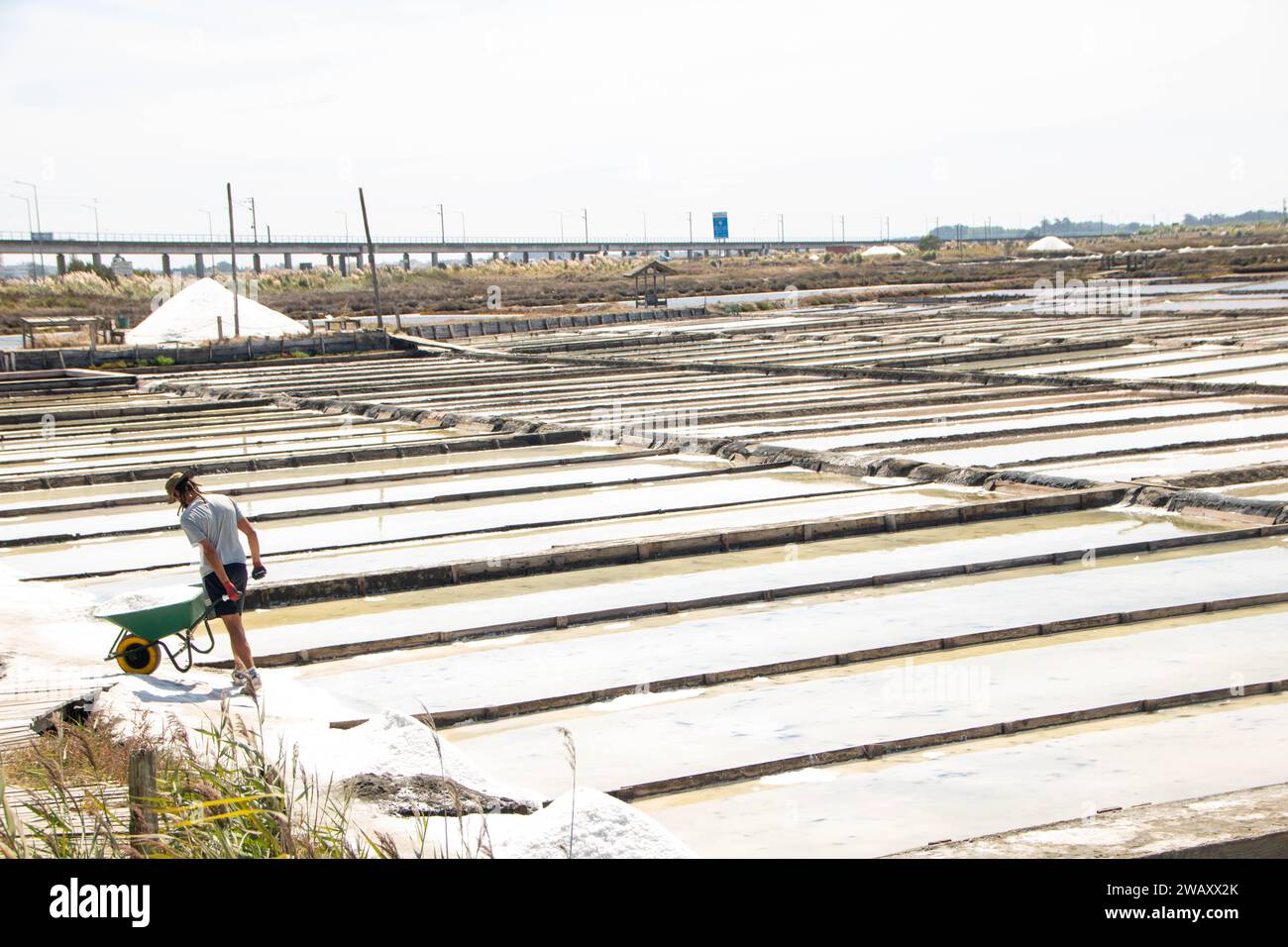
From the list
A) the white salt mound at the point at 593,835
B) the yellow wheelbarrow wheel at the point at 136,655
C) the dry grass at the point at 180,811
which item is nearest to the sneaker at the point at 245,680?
the yellow wheelbarrow wheel at the point at 136,655

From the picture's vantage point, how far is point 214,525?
23.7 ft

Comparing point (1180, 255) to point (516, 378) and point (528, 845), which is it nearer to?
point (516, 378)

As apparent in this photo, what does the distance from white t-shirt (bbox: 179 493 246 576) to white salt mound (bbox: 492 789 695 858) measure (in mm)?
3609

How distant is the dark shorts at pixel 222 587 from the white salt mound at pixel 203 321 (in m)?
28.7

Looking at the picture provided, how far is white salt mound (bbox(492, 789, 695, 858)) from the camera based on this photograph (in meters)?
3.90

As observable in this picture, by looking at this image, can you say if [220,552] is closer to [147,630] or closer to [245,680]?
[147,630]

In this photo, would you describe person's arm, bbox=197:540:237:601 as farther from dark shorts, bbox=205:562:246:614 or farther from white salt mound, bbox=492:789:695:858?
white salt mound, bbox=492:789:695:858

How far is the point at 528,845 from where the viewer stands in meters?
3.93

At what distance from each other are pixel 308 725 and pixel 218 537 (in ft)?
4.03

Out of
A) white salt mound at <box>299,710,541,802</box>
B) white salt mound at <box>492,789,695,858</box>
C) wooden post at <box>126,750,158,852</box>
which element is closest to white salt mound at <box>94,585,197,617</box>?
white salt mound at <box>299,710,541,802</box>

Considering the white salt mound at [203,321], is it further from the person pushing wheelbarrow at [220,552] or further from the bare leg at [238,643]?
the bare leg at [238,643]

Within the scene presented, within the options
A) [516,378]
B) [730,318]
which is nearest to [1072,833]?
[516,378]

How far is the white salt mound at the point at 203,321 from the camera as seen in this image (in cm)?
3512

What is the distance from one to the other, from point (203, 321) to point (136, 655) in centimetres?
2981
